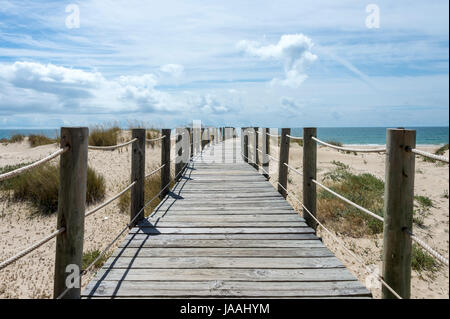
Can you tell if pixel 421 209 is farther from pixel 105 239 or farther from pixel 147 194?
pixel 105 239

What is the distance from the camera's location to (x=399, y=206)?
2.30 m

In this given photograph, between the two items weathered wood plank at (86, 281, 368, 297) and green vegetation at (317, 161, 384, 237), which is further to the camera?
green vegetation at (317, 161, 384, 237)

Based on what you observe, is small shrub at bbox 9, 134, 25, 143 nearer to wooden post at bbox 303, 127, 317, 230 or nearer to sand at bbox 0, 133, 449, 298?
sand at bbox 0, 133, 449, 298

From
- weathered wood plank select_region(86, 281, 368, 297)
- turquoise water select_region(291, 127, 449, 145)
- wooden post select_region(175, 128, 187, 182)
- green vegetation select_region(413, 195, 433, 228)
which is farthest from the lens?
turquoise water select_region(291, 127, 449, 145)

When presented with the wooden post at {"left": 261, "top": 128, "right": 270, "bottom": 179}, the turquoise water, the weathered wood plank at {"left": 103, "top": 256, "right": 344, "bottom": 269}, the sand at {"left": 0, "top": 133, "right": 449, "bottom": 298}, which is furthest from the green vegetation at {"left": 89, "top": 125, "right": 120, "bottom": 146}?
the turquoise water

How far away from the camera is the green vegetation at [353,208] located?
19.7 feet

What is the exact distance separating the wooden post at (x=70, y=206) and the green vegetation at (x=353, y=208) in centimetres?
463

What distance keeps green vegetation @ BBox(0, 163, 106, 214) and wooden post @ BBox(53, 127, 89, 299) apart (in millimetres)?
5259

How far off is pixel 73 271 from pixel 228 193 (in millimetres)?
3973

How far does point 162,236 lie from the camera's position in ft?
12.5

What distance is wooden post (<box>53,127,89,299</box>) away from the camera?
240 centimetres
